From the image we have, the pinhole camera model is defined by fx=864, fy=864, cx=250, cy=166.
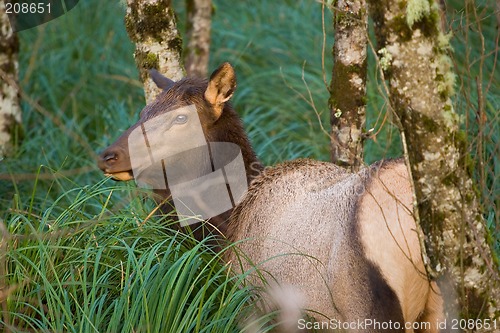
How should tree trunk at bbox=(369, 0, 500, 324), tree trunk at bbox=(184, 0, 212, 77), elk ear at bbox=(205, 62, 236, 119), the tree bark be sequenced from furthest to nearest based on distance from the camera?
tree trunk at bbox=(184, 0, 212, 77)
the tree bark
elk ear at bbox=(205, 62, 236, 119)
tree trunk at bbox=(369, 0, 500, 324)

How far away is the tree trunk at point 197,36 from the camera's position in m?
7.12

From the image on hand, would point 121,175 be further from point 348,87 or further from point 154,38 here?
point 348,87

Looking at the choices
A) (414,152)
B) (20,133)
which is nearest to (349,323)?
(414,152)

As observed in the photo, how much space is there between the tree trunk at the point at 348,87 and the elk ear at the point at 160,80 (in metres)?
0.97

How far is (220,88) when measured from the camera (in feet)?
15.2

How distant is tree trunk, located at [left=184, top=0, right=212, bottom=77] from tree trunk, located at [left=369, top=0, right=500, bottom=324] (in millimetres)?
3842

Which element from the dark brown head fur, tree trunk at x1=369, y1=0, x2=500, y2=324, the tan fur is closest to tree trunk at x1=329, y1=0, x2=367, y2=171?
the dark brown head fur

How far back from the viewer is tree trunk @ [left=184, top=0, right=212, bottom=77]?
7121 millimetres

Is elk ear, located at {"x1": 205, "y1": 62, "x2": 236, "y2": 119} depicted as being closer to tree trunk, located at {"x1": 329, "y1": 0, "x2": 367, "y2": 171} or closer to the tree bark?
tree trunk, located at {"x1": 329, "y1": 0, "x2": 367, "y2": 171}

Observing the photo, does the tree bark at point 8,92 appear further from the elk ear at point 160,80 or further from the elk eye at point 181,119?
the elk eye at point 181,119

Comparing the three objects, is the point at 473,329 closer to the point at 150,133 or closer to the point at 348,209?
the point at 348,209

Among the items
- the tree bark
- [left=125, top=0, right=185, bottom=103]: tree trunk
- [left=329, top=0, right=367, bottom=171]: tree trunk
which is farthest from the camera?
the tree bark

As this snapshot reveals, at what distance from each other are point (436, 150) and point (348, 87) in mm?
1796

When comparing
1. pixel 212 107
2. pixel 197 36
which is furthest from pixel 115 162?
pixel 197 36
